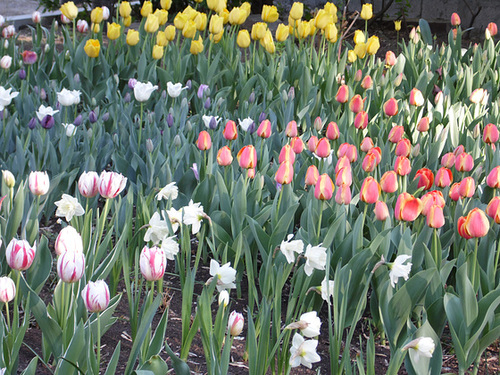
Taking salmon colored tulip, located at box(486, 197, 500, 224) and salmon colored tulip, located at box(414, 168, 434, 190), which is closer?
salmon colored tulip, located at box(486, 197, 500, 224)

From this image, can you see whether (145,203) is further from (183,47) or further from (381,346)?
(183,47)

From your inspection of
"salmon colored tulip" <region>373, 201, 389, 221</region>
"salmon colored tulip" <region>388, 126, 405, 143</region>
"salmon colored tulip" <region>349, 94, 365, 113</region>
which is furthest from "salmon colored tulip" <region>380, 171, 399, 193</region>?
"salmon colored tulip" <region>349, 94, 365, 113</region>

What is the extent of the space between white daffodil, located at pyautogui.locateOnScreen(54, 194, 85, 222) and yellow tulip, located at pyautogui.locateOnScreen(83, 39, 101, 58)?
2.14 m

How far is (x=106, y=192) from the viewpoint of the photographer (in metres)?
1.65

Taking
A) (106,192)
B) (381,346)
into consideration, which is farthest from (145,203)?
(381,346)

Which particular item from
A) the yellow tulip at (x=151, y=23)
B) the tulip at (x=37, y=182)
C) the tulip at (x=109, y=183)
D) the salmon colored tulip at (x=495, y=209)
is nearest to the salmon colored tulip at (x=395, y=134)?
the salmon colored tulip at (x=495, y=209)

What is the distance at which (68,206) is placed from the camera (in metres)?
1.74

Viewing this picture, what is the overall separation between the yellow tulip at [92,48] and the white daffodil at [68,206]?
2.14 meters

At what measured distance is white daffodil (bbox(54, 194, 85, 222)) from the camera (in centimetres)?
173

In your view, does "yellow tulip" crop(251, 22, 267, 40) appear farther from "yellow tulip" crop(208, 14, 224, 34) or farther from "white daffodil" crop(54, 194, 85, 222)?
"white daffodil" crop(54, 194, 85, 222)

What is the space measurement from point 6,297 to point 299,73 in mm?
2921

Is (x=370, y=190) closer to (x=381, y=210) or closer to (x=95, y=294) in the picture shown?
(x=381, y=210)

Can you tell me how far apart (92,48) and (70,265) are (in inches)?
105

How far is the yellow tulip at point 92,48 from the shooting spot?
367 cm
